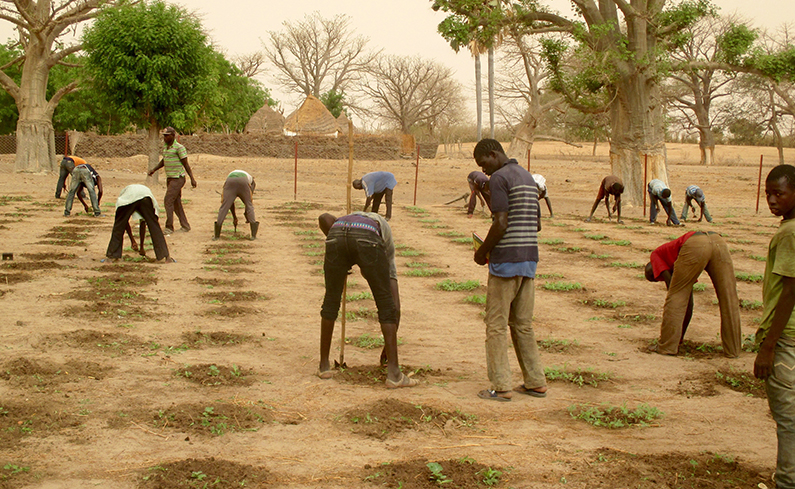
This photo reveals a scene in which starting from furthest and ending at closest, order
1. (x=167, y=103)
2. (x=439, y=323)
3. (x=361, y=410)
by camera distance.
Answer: (x=167, y=103), (x=439, y=323), (x=361, y=410)

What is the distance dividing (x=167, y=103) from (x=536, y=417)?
60.8ft

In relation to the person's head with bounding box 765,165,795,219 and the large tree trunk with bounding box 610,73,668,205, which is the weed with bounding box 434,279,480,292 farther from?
the large tree trunk with bounding box 610,73,668,205

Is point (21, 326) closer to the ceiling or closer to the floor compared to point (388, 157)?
closer to the floor

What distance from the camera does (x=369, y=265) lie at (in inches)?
209

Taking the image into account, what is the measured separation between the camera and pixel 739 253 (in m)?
13.0

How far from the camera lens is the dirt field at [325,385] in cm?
404

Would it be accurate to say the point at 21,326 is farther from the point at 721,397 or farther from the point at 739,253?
the point at 739,253

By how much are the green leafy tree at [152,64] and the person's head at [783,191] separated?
19.1 m

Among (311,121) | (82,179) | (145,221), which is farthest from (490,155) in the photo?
(311,121)

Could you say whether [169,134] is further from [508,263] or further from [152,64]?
[152,64]

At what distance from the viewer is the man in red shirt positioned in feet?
21.3

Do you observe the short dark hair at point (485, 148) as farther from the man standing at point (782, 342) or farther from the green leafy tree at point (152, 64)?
the green leafy tree at point (152, 64)

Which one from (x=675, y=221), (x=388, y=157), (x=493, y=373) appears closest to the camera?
(x=493, y=373)

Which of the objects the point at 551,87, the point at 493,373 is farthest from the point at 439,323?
the point at 551,87
